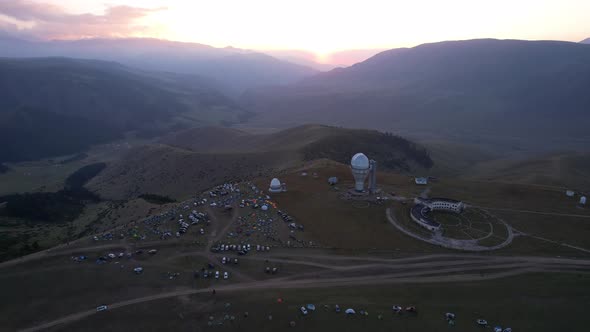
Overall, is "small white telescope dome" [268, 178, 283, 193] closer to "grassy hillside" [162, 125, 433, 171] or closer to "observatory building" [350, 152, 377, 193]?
"observatory building" [350, 152, 377, 193]

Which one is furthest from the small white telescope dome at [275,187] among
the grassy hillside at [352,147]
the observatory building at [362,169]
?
the grassy hillside at [352,147]

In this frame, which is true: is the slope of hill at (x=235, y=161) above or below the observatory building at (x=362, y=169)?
below

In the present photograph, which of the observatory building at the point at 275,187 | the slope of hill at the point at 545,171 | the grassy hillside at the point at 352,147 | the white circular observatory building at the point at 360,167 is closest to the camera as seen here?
the white circular observatory building at the point at 360,167

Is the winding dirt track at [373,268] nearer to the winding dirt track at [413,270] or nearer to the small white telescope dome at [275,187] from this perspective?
the winding dirt track at [413,270]

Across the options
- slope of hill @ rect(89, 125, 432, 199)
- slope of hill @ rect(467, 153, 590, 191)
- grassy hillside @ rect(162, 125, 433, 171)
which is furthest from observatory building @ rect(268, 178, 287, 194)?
slope of hill @ rect(467, 153, 590, 191)

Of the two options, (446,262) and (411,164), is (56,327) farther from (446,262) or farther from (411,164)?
(411,164)

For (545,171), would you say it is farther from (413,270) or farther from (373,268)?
(373,268)

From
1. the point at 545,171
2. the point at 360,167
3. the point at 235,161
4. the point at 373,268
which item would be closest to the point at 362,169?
the point at 360,167

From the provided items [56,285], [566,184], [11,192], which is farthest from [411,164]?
[11,192]
